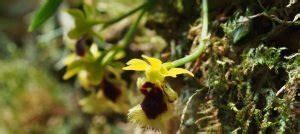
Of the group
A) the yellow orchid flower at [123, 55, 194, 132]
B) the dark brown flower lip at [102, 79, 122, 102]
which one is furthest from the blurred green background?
the yellow orchid flower at [123, 55, 194, 132]

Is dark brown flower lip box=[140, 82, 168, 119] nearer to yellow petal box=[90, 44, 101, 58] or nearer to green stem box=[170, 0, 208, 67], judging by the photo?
green stem box=[170, 0, 208, 67]

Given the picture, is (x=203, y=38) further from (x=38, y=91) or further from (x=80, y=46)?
(x=38, y=91)

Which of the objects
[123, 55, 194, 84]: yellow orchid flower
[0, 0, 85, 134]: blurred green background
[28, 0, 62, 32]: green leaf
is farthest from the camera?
[0, 0, 85, 134]: blurred green background

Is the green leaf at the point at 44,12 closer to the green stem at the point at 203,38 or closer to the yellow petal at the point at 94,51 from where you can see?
the yellow petal at the point at 94,51

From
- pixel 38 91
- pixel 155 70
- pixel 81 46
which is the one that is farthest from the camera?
pixel 38 91

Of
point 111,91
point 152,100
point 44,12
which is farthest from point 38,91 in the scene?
point 152,100

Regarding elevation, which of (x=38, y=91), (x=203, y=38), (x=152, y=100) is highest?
(x=38, y=91)
